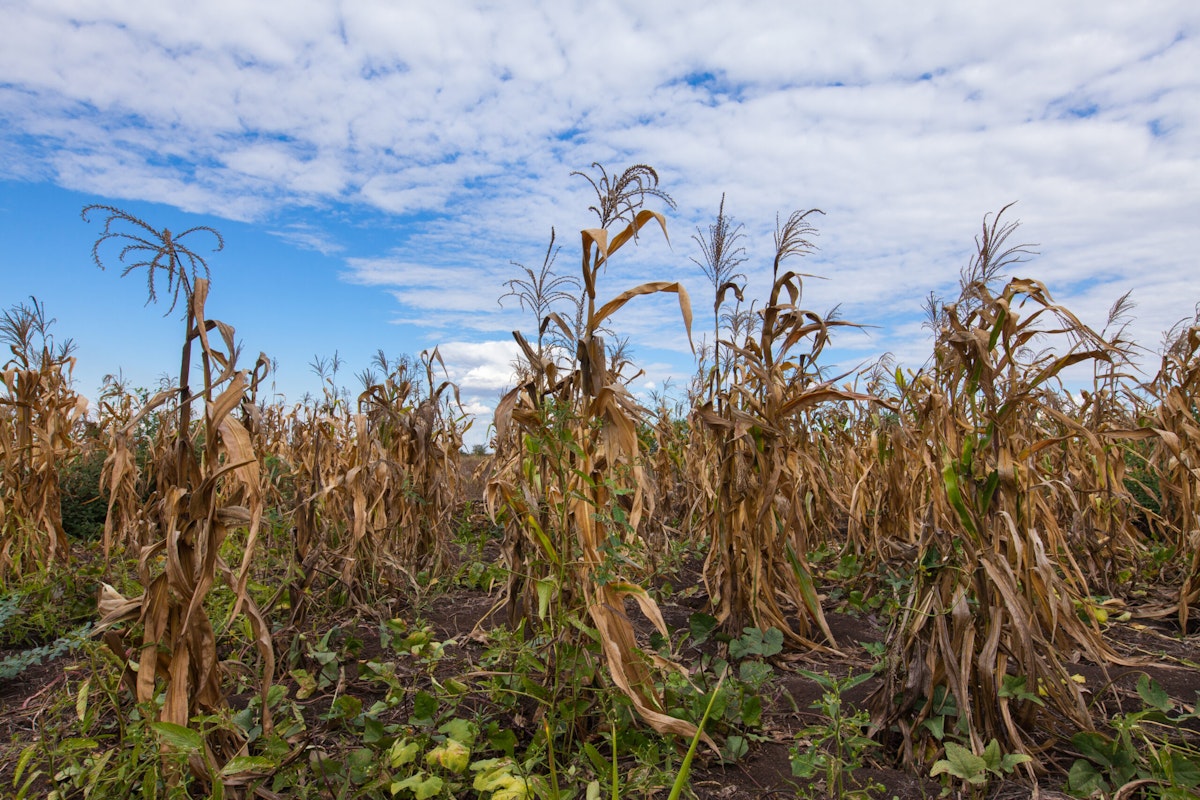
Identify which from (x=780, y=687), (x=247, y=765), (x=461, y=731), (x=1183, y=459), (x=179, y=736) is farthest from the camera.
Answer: (x=1183, y=459)

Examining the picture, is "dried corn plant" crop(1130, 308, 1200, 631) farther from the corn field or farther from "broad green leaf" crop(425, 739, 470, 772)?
"broad green leaf" crop(425, 739, 470, 772)

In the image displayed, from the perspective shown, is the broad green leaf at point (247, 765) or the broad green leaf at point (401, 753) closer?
the broad green leaf at point (247, 765)

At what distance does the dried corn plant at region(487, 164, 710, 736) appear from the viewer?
2.20m

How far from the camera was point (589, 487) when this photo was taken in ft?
8.31

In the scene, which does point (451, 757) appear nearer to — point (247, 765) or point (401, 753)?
point (401, 753)

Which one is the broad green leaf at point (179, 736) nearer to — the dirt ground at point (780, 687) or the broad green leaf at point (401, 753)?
the broad green leaf at point (401, 753)

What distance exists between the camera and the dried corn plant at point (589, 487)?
2.20m

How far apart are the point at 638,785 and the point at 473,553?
3.50 meters

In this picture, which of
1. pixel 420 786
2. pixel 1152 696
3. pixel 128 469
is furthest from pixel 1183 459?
pixel 128 469

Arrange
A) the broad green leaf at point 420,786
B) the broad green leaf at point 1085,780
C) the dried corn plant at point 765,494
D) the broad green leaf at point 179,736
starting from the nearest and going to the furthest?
the broad green leaf at point 179,736 → the broad green leaf at point 420,786 → the broad green leaf at point 1085,780 → the dried corn plant at point 765,494

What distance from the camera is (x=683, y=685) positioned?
7.63 ft

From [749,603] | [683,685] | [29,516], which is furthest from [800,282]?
[29,516]

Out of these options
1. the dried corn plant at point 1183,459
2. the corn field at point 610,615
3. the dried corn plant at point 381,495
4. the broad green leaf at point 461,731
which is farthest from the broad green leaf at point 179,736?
the dried corn plant at point 1183,459

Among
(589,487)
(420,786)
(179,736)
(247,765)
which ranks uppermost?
(589,487)
